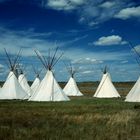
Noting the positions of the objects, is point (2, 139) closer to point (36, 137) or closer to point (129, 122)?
point (36, 137)

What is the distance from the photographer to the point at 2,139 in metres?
12.1

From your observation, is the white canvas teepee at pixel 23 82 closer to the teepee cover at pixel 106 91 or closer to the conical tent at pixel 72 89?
the conical tent at pixel 72 89

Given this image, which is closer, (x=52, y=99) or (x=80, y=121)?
(x=80, y=121)

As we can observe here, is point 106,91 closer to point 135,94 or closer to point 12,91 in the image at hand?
point 135,94

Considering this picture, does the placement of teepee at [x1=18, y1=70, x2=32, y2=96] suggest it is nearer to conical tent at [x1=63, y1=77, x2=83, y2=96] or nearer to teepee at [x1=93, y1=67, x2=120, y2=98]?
conical tent at [x1=63, y1=77, x2=83, y2=96]

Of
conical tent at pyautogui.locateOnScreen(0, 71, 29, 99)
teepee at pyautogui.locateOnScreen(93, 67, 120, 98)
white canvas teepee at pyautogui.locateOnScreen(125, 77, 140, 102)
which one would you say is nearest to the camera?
white canvas teepee at pyautogui.locateOnScreen(125, 77, 140, 102)

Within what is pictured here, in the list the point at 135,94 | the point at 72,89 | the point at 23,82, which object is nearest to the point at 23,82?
the point at 23,82

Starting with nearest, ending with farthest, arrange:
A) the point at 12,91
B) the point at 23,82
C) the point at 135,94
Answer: the point at 135,94
the point at 12,91
the point at 23,82

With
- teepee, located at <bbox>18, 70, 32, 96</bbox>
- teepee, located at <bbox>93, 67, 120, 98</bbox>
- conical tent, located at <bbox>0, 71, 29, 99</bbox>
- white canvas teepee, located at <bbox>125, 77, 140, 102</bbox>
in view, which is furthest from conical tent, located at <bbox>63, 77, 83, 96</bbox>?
white canvas teepee, located at <bbox>125, 77, 140, 102</bbox>

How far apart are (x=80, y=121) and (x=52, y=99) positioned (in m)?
15.1

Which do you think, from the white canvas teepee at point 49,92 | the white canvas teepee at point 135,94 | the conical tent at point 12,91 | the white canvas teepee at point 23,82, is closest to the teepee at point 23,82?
the white canvas teepee at point 23,82

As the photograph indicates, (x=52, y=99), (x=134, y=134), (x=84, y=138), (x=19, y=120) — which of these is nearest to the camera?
(x=84, y=138)

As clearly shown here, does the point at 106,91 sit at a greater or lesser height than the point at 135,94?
greater

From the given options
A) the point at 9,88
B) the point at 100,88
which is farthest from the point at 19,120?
the point at 100,88
